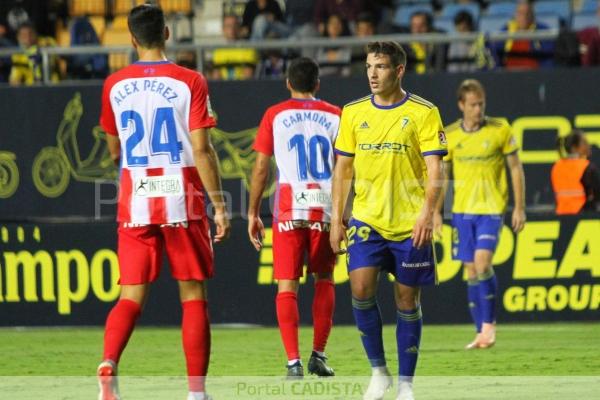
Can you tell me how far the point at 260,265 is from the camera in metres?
14.0

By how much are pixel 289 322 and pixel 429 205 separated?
2156 millimetres

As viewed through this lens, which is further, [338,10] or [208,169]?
[338,10]

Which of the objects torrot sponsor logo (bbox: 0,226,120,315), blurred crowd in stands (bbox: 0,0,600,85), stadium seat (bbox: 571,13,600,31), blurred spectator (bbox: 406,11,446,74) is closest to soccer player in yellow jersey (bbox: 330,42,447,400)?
blurred crowd in stands (bbox: 0,0,600,85)

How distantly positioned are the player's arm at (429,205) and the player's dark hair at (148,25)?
5.69 feet

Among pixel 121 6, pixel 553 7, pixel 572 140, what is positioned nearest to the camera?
pixel 572 140

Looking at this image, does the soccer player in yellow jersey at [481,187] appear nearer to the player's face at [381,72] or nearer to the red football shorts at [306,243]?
the red football shorts at [306,243]

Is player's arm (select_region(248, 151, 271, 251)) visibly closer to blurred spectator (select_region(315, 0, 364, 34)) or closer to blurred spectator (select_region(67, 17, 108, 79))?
blurred spectator (select_region(67, 17, 108, 79))

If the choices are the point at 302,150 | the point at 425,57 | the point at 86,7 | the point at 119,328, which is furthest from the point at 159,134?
the point at 86,7

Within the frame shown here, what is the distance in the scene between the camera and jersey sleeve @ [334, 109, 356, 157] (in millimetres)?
7809

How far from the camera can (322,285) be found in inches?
378

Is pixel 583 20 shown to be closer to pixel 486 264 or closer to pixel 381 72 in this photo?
pixel 486 264

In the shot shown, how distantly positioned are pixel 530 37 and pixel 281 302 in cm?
569

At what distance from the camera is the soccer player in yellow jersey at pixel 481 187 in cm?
1159

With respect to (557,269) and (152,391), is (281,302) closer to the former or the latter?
(152,391)
